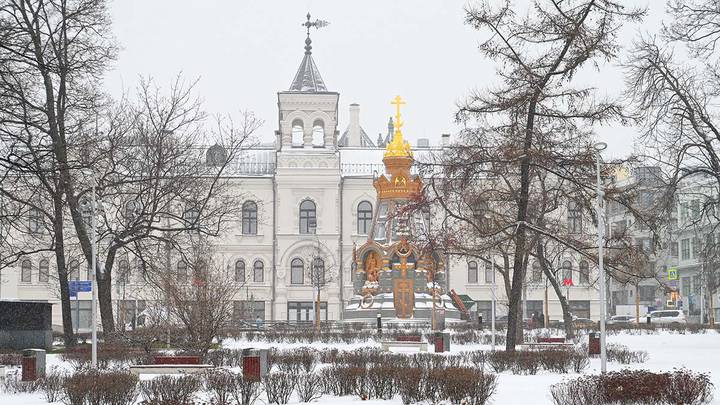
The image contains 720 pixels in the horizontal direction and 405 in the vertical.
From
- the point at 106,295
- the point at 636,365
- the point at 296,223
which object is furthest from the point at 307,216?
the point at 636,365

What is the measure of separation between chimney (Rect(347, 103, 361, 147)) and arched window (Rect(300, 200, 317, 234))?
12.2m

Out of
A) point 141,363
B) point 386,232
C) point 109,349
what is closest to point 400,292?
point 386,232

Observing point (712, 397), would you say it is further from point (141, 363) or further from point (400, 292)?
point (400, 292)

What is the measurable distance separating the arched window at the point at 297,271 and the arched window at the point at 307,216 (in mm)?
2077

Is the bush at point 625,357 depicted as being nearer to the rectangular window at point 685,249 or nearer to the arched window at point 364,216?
the arched window at point 364,216

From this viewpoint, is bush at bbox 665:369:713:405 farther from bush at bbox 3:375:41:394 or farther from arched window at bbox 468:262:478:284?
arched window at bbox 468:262:478:284

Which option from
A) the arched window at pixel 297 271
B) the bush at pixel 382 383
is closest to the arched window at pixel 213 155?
the arched window at pixel 297 271

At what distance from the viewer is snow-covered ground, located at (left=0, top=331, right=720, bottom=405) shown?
1742cm

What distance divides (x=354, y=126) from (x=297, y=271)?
1593 centimetres

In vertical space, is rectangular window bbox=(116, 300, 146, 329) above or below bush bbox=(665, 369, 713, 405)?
Result: above

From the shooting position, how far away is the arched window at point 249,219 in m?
70.2

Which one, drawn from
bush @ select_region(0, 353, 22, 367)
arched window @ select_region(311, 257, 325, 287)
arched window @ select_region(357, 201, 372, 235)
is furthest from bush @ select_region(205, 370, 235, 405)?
arched window @ select_region(357, 201, 372, 235)

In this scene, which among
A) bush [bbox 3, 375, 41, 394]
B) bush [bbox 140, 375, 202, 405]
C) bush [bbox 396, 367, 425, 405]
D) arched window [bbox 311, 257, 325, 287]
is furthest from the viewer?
arched window [bbox 311, 257, 325, 287]

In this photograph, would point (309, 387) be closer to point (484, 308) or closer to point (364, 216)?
point (364, 216)
